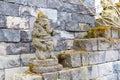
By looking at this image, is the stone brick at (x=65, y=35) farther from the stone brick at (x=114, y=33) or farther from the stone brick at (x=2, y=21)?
the stone brick at (x=2, y=21)

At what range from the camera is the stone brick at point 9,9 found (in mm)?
4441

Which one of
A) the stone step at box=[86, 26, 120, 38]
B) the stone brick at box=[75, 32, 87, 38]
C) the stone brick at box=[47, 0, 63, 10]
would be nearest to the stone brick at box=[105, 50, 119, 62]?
the stone step at box=[86, 26, 120, 38]

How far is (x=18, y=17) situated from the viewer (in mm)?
4695

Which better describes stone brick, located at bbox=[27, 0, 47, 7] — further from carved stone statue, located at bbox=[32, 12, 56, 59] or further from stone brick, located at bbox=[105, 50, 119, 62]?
stone brick, located at bbox=[105, 50, 119, 62]

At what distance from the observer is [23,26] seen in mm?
4770

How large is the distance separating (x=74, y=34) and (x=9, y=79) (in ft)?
7.18

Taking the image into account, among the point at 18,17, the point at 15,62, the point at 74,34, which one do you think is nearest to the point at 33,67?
the point at 15,62

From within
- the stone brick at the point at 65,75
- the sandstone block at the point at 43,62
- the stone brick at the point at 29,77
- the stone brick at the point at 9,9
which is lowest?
the stone brick at the point at 65,75

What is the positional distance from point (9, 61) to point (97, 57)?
5.87 ft

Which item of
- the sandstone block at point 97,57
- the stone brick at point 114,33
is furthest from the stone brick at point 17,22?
the stone brick at point 114,33

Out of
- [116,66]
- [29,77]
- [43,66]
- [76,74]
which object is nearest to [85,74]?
[76,74]

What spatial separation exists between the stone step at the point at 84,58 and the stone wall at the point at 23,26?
72 centimetres

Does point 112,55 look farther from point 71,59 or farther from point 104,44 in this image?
point 71,59

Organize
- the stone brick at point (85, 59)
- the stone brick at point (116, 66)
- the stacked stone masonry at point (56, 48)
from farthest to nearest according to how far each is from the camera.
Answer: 1. the stone brick at point (116, 66)
2. the stone brick at point (85, 59)
3. the stacked stone masonry at point (56, 48)
